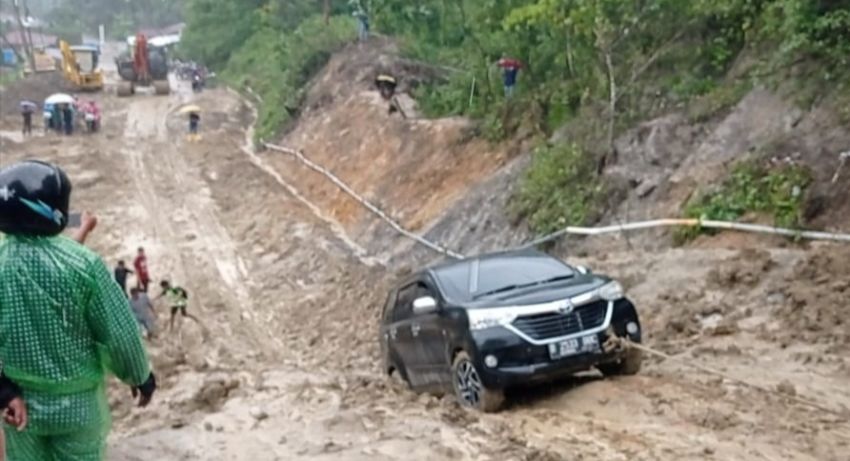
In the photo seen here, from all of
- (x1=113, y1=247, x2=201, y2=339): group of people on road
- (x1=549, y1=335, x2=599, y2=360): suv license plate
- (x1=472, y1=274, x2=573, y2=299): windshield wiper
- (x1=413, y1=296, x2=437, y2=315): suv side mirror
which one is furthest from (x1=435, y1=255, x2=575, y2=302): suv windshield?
(x1=113, y1=247, x2=201, y2=339): group of people on road

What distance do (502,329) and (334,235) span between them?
55.1 ft

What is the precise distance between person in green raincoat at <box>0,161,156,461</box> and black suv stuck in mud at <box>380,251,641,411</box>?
6.68 metres

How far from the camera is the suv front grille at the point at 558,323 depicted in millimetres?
10906

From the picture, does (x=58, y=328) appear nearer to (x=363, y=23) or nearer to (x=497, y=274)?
(x=497, y=274)

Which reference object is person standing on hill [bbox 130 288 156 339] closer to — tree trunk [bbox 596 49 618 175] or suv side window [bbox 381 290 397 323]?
suv side window [bbox 381 290 397 323]

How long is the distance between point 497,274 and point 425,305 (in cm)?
79

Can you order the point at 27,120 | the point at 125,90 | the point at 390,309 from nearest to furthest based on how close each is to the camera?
the point at 390,309, the point at 27,120, the point at 125,90

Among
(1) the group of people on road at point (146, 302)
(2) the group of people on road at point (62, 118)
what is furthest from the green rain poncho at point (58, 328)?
(2) the group of people on road at point (62, 118)

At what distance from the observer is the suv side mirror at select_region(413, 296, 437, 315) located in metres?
11.8

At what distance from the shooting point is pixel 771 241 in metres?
15.7

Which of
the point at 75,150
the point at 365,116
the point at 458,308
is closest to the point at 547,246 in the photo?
the point at 458,308

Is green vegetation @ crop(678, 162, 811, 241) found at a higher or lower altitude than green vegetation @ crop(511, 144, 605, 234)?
higher

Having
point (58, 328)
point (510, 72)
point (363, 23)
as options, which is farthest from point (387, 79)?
point (58, 328)

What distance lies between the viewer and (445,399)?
11.8 meters
